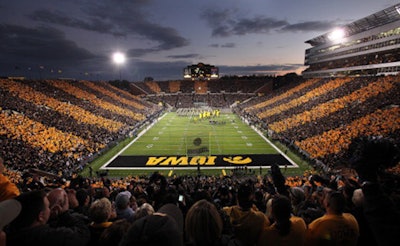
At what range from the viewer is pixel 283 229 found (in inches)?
108

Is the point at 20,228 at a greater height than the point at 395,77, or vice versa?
the point at 395,77

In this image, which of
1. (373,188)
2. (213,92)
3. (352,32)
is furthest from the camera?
(213,92)

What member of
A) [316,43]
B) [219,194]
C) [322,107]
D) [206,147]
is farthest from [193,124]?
[316,43]

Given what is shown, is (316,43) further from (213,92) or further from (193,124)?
(193,124)

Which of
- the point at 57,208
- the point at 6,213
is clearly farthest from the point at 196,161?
the point at 6,213

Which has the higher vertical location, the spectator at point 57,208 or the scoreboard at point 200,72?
the scoreboard at point 200,72

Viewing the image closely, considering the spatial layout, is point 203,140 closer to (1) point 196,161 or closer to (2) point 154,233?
(1) point 196,161

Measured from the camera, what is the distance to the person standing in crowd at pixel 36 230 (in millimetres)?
2098

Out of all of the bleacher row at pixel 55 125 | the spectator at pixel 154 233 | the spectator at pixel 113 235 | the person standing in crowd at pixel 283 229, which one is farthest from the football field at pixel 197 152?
the spectator at pixel 154 233

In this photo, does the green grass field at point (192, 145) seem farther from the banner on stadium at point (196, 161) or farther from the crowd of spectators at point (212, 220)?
the crowd of spectators at point (212, 220)

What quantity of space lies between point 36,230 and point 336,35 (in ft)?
218

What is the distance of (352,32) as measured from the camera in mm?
50719

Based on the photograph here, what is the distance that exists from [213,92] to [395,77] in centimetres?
5826

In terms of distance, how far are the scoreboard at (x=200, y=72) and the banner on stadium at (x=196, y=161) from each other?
66.0 m
